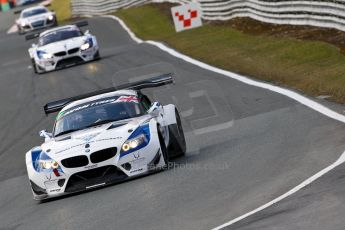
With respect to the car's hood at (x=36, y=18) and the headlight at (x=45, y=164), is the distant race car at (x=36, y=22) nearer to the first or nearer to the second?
the car's hood at (x=36, y=18)

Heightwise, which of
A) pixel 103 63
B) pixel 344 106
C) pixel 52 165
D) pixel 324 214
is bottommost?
pixel 103 63

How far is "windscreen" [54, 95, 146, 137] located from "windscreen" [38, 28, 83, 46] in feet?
58.1

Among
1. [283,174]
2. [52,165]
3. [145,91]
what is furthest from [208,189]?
[145,91]

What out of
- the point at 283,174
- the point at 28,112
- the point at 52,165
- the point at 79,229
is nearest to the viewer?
the point at 79,229

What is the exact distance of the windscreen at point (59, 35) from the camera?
31.0m

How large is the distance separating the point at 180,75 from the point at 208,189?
12.3 meters

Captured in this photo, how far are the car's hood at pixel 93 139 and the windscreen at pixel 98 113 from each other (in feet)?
1.00

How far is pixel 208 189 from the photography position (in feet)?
34.5

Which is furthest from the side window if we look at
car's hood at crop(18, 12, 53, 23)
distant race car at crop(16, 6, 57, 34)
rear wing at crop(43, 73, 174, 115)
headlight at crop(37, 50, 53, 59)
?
car's hood at crop(18, 12, 53, 23)

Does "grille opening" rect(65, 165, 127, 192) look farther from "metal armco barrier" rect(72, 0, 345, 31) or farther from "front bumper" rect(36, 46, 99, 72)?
"front bumper" rect(36, 46, 99, 72)

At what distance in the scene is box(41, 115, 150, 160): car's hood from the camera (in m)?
11.9

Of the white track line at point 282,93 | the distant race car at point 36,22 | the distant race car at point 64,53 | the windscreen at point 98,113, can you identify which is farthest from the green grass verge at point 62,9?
the windscreen at point 98,113

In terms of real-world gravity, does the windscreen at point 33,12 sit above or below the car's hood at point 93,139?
below

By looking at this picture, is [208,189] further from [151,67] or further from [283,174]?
[151,67]
